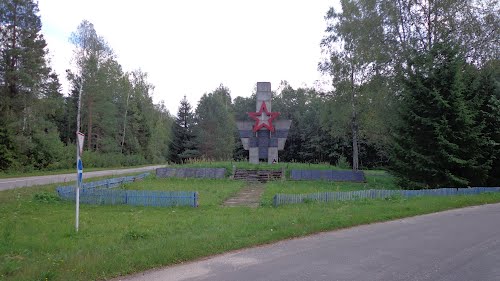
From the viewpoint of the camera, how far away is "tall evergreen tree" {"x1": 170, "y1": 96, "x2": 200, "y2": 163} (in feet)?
206

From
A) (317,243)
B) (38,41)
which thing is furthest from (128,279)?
(38,41)

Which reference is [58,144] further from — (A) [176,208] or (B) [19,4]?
(A) [176,208]

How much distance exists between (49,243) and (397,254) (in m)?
7.92

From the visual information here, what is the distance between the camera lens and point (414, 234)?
10008mm

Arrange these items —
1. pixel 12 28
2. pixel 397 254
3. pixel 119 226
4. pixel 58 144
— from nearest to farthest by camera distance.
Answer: pixel 397 254
pixel 119 226
pixel 12 28
pixel 58 144

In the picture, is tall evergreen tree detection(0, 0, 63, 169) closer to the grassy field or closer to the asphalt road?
the grassy field

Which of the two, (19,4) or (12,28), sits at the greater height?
(19,4)

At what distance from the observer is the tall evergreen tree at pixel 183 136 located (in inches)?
2471

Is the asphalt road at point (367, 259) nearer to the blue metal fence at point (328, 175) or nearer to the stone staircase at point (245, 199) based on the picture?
the stone staircase at point (245, 199)

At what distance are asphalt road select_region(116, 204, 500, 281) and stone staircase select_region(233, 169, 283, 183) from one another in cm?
1898

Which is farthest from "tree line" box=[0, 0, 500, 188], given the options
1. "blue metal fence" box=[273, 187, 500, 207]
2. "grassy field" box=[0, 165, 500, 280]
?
"grassy field" box=[0, 165, 500, 280]

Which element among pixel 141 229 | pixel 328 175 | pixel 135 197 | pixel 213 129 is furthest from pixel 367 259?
pixel 213 129

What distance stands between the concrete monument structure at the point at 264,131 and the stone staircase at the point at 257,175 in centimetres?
189

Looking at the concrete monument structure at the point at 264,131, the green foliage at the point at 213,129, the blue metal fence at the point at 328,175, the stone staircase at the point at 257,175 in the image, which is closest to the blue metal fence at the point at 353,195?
the blue metal fence at the point at 328,175
